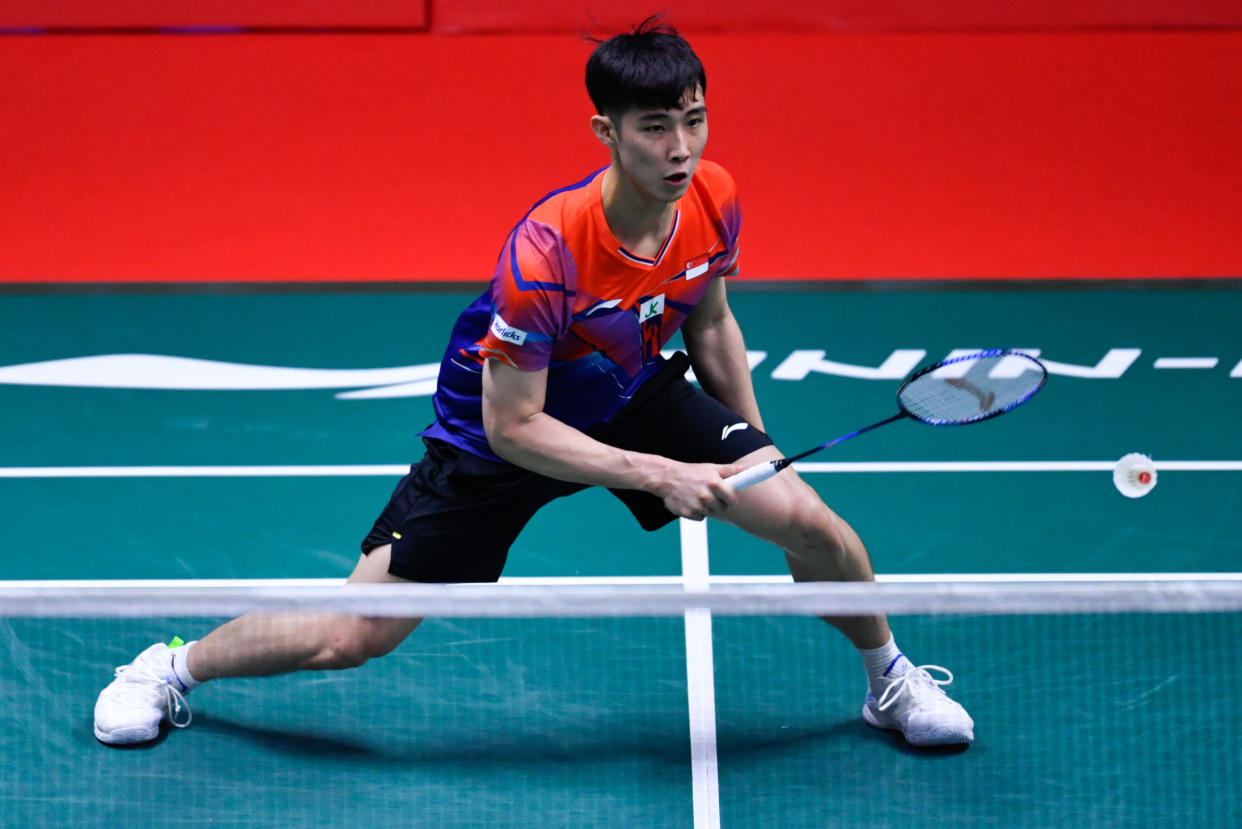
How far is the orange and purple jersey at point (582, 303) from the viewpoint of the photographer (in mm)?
2877

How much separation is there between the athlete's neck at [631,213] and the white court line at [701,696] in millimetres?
782

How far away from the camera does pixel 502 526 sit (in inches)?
128

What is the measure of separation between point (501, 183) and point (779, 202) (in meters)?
1.31

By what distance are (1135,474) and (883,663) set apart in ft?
2.54

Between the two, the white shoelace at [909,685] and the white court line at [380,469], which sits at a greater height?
the white court line at [380,469]

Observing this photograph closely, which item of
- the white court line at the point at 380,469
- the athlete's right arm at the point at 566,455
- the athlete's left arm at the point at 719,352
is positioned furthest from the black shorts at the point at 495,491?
the white court line at the point at 380,469

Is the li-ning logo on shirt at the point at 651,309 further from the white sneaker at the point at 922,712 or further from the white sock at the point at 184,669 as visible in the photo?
the white sock at the point at 184,669

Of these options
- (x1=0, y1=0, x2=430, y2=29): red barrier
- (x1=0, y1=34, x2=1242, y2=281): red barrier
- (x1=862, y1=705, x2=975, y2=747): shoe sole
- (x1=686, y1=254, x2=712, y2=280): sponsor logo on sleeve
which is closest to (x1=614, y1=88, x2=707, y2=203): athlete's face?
(x1=686, y1=254, x2=712, y2=280): sponsor logo on sleeve

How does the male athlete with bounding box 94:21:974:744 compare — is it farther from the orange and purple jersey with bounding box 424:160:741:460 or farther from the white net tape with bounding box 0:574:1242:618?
the white net tape with bounding box 0:574:1242:618

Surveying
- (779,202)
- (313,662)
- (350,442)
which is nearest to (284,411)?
(350,442)

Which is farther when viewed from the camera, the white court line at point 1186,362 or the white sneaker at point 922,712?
the white court line at point 1186,362

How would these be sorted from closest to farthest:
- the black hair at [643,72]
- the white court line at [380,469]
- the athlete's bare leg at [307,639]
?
the black hair at [643,72]
the athlete's bare leg at [307,639]
the white court line at [380,469]

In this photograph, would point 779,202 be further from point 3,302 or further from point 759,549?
point 3,302

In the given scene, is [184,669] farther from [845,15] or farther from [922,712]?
[845,15]
